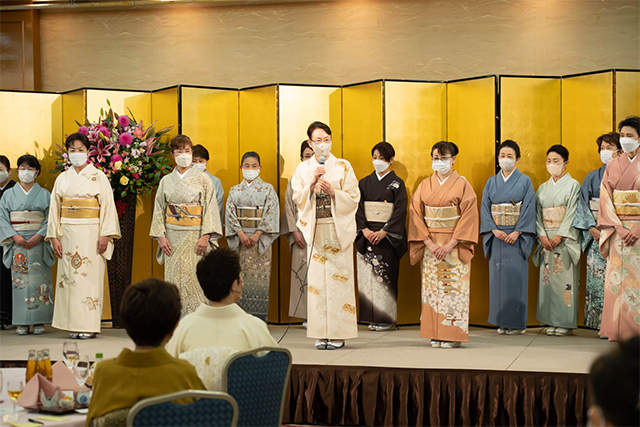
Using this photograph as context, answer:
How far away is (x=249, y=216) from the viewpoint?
250 inches

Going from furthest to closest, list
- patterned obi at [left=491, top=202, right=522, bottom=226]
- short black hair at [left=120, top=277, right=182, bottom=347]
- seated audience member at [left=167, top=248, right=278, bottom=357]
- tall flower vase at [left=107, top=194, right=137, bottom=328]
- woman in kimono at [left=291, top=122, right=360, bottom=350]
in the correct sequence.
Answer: tall flower vase at [left=107, top=194, right=137, bottom=328] < patterned obi at [left=491, top=202, right=522, bottom=226] < woman in kimono at [left=291, top=122, right=360, bottom=350] < seated audience member at [left=167, top=248, right=278, bottom=357] < short black hair at [left=120, top=277, right=182, bottom=347]

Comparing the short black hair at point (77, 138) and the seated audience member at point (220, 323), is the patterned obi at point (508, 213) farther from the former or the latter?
the seated audience member at point (220, 323)

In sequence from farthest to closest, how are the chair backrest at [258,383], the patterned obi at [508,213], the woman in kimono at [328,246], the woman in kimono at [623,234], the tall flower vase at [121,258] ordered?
the tall flower vase at [121,258], the patterned obi at [508,213], the woman in kimono at [328,246], the woman in kimono at [623,234], the chair backrest at [258,383]

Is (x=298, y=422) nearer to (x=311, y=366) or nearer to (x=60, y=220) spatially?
(x=311, y=366)

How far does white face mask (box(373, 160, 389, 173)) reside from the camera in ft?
20.2

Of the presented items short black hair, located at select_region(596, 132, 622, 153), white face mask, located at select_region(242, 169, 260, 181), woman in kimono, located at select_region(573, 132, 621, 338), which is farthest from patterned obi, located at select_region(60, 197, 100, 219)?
short black hair, located at select_region(596, 132, 622, 153)

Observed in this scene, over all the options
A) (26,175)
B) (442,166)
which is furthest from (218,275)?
(26,175)

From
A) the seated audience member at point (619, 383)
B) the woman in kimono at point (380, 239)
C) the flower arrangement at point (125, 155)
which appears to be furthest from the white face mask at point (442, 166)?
the seated audience member at point (619, 383)

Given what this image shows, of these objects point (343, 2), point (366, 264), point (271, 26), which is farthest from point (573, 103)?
point (271, 26)

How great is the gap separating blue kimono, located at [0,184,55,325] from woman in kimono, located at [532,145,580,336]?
4.37m

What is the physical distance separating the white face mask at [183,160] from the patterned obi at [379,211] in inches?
62.5

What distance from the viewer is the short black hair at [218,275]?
2727 mm

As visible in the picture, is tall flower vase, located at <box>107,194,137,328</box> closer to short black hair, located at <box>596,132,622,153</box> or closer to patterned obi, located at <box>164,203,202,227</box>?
patterned obi, located at <box>164,203,202,227</box>

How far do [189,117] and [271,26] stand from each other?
6.46 feet
